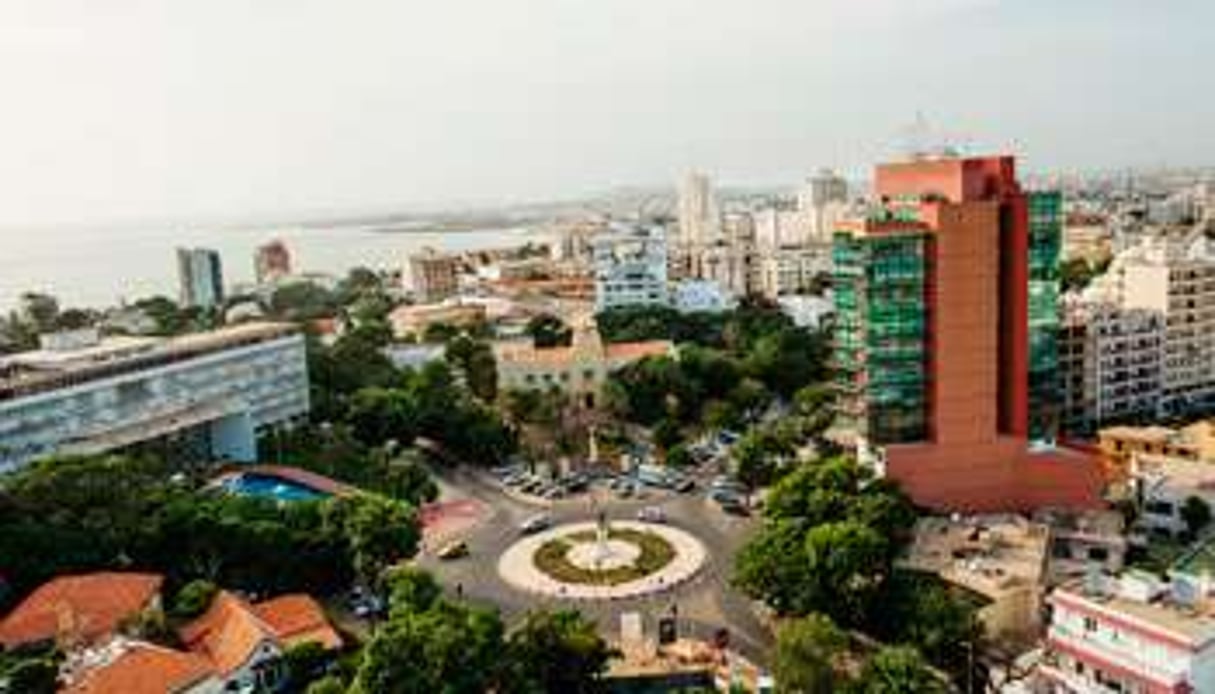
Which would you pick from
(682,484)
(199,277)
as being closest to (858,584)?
(682,484)

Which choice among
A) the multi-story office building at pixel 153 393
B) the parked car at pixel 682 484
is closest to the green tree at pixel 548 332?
the multi-story office building at pixel 153 393

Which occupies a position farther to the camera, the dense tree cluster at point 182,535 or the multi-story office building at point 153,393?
the multi-story office building at point 153,393

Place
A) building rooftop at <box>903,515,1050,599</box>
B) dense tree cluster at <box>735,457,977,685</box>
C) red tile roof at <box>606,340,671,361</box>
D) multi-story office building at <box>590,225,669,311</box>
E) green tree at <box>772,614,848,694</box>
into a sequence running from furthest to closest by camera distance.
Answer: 1. multi-story office building at <box>590,225,669,311</box>
2. red tile roof at <box>606,340,671,361</box>
3. building rooftop at <box>903,515,1050,599</box>
4. dense tree cluster at <box>735,457,977,685</box>
5. green tree at <box>772,614,848,694</box>

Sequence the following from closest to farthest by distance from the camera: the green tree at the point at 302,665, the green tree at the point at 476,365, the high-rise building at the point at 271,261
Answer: the green tree at the point at 302,665, the green tree at the point at 476,365, the high-rise building at the point at 271,261

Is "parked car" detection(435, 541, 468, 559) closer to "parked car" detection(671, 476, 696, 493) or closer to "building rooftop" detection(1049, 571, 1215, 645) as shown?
"parked car" detection(671, 476, 696, 493)

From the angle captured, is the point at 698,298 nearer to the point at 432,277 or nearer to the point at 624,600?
the point at 432,277

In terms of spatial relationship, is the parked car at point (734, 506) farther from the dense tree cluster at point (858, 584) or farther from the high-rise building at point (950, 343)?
the dense tree cluster at point (858, 584)

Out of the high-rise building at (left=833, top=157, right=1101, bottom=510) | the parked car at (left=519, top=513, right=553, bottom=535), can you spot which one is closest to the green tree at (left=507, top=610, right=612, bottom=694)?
the parked car at (left=519, top=513, right=553, bottom=535)
